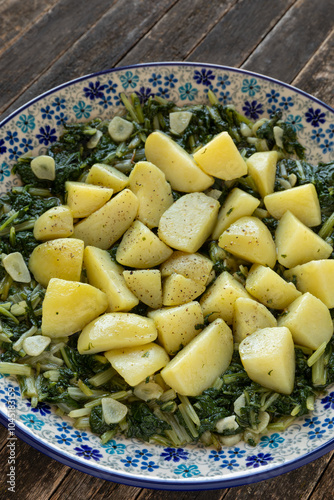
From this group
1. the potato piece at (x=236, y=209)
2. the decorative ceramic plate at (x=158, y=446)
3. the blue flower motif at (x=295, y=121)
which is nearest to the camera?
the decorative ceramic plate at (x=158, y=446)

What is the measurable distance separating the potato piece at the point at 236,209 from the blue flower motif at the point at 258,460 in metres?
1.24

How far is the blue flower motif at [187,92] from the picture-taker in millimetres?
3451

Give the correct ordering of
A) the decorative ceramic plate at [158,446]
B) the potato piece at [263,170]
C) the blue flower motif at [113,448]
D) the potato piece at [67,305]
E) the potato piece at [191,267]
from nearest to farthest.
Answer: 1. the decorative ceramic plate at [158,446]
2. the blue flower motif at [113,448]
3. the potato piece at [67,305]
4. the potato piece at [191,267]
5. the potato piece at [263,170]

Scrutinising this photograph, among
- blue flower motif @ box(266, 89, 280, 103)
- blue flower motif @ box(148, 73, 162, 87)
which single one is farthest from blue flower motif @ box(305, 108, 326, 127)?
blue flower motif @ box(148, 73, 162, 87)

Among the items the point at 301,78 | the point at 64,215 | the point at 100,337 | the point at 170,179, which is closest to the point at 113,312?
the point at 100,337

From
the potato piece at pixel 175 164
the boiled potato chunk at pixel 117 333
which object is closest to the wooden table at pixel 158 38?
the potato piece at pixel 175 164

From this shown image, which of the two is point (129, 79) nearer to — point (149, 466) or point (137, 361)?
point (137, 361)

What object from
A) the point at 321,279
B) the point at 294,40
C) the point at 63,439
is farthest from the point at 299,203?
the point at 63,439

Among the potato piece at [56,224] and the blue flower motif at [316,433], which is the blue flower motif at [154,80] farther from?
the blue flower motif at [316,433]

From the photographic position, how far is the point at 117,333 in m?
2.59

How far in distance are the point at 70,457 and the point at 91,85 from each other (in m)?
2.31

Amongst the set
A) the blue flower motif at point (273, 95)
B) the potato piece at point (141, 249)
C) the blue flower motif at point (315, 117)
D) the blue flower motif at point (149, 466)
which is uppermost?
the blue flower motif at point (273, 95)

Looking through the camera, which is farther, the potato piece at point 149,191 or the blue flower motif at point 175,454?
the potato piece at point 149,191

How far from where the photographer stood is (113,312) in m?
2.74
